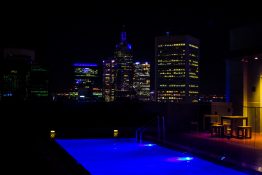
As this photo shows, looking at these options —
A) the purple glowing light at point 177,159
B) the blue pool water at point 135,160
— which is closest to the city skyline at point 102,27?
the blue pool water at point 135,160

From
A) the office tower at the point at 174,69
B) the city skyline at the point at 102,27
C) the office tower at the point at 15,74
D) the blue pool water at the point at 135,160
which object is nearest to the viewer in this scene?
the blue pool water at the point at 135,160

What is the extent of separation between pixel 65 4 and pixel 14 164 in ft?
17.2

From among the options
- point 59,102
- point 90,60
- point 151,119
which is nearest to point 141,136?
point 151,119

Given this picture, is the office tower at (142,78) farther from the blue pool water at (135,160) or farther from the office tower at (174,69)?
the blue pool water at (135,160)

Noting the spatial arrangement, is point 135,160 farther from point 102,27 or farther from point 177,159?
point 102,27

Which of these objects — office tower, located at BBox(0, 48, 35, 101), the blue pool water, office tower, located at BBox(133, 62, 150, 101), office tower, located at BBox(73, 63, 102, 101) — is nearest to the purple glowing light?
the blue pool water

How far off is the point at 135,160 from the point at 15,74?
6.77 meters

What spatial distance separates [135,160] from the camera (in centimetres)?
1020

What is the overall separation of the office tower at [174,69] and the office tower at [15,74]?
81.3ft

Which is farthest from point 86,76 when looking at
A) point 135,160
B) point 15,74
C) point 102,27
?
point 135,160

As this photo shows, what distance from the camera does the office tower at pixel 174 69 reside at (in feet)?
134

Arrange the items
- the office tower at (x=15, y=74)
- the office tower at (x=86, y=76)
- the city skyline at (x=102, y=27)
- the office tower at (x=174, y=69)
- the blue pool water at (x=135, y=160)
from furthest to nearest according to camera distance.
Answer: the office tower at (x=174, y=69), the office tower at (x=86, y=76), the office tower at (x=15, y=74), the city skyline at (x=102, y=27), the blue pool water at (x=135, y=160)

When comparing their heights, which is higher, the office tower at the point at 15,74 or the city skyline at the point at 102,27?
the city skyline at the point at 102,27

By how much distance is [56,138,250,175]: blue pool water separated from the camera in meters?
8.53
